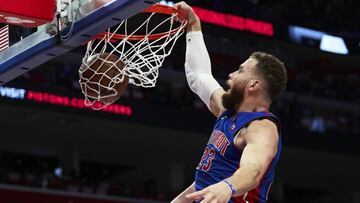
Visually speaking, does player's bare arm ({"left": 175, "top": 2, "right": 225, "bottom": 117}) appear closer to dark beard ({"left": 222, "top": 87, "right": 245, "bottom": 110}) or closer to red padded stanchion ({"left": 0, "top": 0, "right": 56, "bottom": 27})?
dark beard ({"left": 222, "top": 87, "right": 245, "bottom": 110})

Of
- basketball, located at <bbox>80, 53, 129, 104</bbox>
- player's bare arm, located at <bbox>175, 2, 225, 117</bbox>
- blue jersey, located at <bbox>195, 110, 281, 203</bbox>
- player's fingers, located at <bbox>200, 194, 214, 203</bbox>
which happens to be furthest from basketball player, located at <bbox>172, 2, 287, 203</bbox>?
basketball, located at <bbox>80, 53, 129, 104</bbox>

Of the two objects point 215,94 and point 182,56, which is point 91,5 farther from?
point 182,56

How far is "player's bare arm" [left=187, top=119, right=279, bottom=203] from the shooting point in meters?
2.97

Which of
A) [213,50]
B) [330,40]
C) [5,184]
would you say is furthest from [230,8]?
[5,184]

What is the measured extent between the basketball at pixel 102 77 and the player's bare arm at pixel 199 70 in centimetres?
38

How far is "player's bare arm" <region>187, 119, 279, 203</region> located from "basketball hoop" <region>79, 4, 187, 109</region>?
114 centimetres

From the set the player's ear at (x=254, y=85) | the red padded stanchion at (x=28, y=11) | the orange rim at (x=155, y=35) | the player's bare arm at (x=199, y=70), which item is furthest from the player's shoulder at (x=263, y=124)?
the red padded stanchion at (x=28, y=11)

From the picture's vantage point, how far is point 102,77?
14.2 ft

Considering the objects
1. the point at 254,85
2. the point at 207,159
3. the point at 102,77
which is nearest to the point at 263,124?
the point at 254,85

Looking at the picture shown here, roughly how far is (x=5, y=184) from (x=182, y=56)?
4.15m

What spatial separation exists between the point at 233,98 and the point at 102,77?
36.3 inches

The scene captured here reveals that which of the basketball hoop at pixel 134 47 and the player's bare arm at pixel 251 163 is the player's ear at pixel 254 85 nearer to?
the player's bare arm at pixel 251 163

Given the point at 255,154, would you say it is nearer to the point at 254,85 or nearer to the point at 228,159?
the point at 228,159

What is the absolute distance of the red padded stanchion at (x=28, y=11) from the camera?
4184mm
